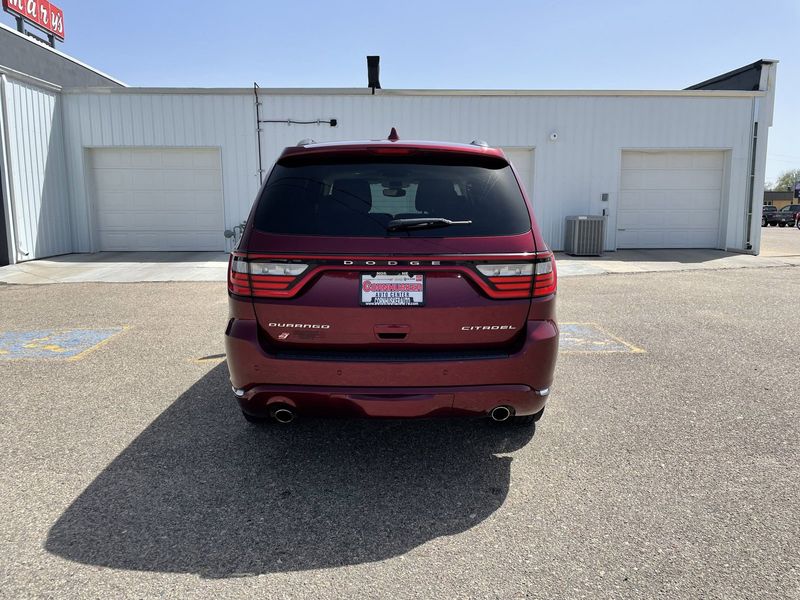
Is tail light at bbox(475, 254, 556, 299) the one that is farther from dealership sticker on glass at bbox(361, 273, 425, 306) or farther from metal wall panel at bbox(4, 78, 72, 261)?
metal wall panel at bbox(4, 78, 72, 261)

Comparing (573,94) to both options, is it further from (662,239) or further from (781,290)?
(781,290)

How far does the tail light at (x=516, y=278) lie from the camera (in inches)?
120

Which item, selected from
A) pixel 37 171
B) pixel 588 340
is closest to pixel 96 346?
pixel 588 340

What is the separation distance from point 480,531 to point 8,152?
13010 millimetres

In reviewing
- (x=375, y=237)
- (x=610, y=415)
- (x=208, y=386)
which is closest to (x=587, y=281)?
(x=610, y=415)

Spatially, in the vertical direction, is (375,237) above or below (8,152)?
below

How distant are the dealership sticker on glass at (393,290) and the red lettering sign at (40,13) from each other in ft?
64.5

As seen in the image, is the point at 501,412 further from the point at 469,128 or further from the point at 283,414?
the point at 469,128

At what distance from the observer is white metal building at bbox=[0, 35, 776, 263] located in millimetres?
13984

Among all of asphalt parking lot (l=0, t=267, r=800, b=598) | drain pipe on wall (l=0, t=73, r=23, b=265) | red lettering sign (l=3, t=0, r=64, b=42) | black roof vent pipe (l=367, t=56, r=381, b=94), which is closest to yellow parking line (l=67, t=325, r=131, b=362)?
asphalt parking lot (l=0, t=267, r=800, b=598)

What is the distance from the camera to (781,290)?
9.74 m

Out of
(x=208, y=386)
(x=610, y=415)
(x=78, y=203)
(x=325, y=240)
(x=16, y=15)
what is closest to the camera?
(x=325, y=240)

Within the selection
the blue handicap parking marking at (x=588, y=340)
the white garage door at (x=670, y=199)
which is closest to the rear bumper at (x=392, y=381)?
the blue handicap parking marking at (x=588, y=340)

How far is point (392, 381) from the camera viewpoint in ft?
9.81
